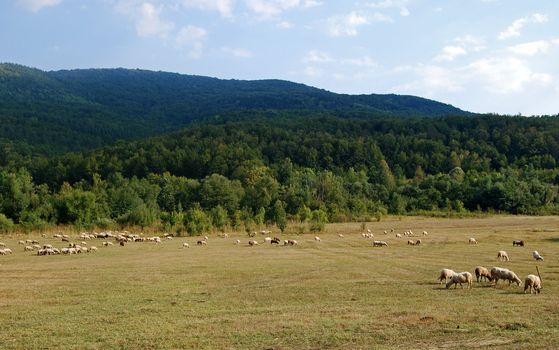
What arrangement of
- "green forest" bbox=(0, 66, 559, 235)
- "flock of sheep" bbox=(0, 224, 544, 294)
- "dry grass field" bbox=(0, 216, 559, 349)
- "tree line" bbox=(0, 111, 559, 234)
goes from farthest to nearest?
"tree line" bbox=(0, 111, 559, 234), "green forest" bbox=(0, 66, 559, 235), "flock of sheep" bbox=(0, 224, 544, 294), "dry grass field" bbox=(0, 216, 559, 349)

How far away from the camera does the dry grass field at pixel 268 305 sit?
1347 centimetres

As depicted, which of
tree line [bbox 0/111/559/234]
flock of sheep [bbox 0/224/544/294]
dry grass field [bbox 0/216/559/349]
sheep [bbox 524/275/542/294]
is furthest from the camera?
tree line [bbox 0/111/559/234]

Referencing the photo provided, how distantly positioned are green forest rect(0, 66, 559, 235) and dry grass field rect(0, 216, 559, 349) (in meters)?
33.1

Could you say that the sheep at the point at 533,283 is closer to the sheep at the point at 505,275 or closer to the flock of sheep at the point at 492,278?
the flock of sheep at the point at 492,278

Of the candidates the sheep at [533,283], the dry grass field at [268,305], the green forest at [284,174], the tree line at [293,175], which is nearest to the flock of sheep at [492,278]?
the sheep at [533,283]

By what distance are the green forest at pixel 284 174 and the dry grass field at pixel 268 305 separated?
109 ft

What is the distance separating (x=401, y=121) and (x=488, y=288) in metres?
153

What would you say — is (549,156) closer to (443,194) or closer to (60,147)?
(443,194)

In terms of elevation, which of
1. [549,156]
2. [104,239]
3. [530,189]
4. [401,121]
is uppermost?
[401,121]

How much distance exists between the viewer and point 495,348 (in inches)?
488

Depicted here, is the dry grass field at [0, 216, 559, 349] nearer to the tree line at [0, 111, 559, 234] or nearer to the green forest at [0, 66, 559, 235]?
the green forest at [0, 66, 559, 235]

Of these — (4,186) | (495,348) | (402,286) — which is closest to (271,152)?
(4,186)

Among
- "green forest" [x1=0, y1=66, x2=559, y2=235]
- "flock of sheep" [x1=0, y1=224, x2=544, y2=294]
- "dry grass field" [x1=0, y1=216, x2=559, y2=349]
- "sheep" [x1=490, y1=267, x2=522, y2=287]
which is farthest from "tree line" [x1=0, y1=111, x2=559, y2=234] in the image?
"sheep" [x1=490, y1=267, x2=522, y2=287]

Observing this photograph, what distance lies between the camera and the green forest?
73.6 m
